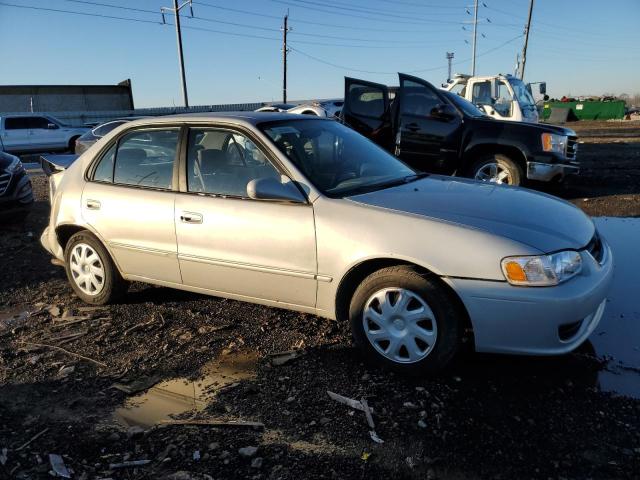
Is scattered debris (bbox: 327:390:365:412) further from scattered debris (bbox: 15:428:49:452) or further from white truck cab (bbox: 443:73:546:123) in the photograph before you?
white truck cab (bbox: 443:73:546:123)

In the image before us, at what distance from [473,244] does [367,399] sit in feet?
3.47

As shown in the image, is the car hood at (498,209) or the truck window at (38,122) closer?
the car hood at (498,209)

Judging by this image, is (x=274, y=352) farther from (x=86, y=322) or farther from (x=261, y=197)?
(x=86, y=322)

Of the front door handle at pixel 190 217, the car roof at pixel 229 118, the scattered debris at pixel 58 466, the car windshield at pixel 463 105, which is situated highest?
the car windshield at pixel 463 105

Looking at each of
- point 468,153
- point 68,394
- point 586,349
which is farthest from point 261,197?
point 468,153

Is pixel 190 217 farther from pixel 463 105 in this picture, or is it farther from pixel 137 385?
pixel 463 105

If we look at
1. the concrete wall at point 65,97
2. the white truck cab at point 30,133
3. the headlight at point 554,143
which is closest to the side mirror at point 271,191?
the headlight at point 554,143

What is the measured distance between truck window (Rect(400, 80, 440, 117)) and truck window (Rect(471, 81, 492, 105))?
5572 millimetres

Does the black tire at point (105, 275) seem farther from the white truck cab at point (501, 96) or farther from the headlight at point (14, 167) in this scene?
the white truck cab at point (501, 96)

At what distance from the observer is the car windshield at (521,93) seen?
1353 cm

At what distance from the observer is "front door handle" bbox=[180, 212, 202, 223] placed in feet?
12.6

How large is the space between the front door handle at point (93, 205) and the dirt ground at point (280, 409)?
0.93 meters

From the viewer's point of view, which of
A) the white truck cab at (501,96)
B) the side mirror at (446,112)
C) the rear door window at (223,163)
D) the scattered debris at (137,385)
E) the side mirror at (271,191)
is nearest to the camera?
the scattered debris at (137,385)

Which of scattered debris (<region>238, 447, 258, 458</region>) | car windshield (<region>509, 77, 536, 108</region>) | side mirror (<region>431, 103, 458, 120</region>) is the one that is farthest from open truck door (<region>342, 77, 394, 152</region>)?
scattered debris (<region>238, 447, 258, 458</region>)
